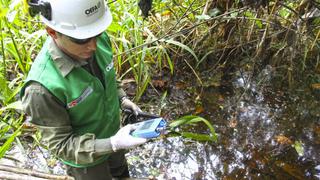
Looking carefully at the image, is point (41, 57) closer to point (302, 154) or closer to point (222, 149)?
point (222, 149)

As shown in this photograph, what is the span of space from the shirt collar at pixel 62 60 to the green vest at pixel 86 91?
0.02 meters

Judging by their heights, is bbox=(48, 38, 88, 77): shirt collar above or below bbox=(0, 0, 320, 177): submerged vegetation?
above

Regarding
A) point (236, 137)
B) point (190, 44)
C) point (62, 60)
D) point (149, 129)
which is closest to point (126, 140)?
point (149, 129)

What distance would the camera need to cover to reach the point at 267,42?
3148mm

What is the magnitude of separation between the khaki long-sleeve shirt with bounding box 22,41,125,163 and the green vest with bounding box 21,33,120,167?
0.03 metres

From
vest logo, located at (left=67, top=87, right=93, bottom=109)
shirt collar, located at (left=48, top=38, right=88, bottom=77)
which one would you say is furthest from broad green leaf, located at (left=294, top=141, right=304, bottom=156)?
shirt collar, located at (left=48, top=38, right=88, bottom=77)

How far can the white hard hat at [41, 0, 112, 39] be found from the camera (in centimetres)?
154

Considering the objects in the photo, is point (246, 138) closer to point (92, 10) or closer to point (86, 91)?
point (86, 91)

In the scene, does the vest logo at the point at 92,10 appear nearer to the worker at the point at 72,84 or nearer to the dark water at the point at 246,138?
the worker at the point at 72,84

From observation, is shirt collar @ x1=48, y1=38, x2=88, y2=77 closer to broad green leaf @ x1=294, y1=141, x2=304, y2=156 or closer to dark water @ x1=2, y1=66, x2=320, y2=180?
dark water @ x1=2, y1=66, x2=320, y2=180

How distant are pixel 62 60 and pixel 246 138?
173 cm

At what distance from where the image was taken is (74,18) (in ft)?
5.14

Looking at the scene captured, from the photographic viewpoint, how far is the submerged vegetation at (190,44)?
289 centimetres

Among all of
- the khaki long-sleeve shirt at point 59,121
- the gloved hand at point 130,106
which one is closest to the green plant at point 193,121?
the gloved hand at point 130,106
